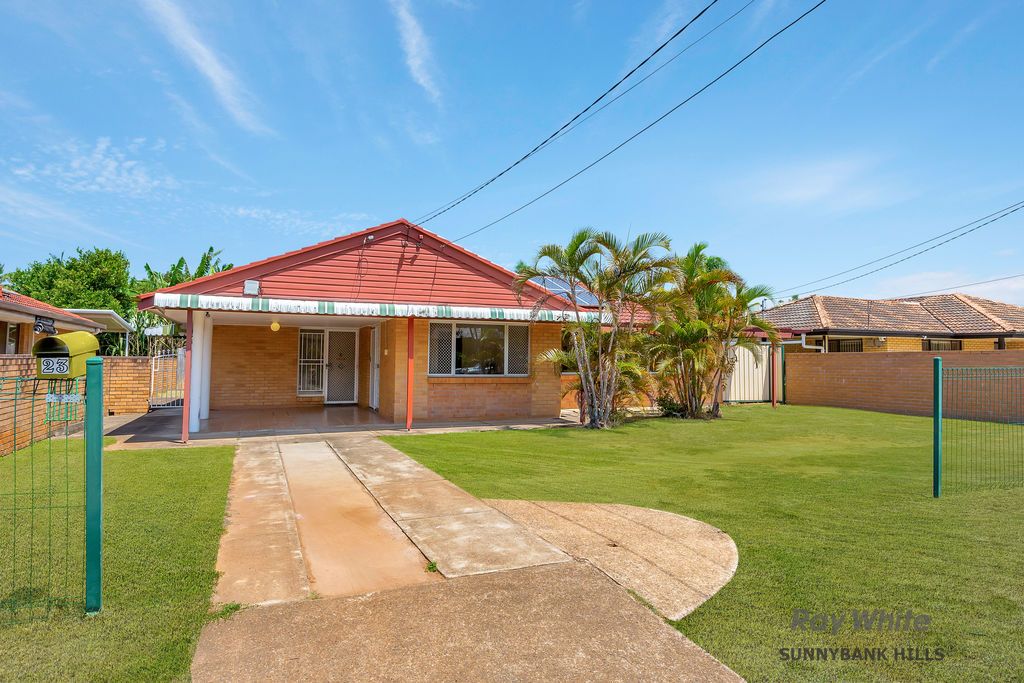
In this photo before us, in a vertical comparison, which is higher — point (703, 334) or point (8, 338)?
point (703, 334)

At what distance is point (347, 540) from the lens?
17.7 feet

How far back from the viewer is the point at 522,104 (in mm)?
14820

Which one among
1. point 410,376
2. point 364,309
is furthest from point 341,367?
point 364,309

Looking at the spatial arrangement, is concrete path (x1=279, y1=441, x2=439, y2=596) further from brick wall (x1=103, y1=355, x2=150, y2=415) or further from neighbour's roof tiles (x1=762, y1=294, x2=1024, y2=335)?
neighbour's roof tiles (x1=762, y1=294, x2=1024, y2=335)

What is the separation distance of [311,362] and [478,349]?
678 centimetres

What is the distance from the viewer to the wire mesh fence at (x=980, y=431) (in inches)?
310

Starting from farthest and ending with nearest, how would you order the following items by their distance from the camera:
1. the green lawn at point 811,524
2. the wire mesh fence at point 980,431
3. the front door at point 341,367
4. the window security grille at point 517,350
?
the front door at point 341,367 < the window security grille at point 517,350 < the wire mesh fence at point 980,431 < the green lawn at point 811,524

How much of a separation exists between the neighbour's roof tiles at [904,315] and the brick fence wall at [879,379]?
3.64 metres

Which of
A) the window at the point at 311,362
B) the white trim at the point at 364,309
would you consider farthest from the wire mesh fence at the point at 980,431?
the window at the point at 311,362

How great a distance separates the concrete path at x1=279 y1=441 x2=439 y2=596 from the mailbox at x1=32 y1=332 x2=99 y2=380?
7.52 feet

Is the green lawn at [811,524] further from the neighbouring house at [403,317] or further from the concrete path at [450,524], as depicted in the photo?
the neighbouring house at [403,317]

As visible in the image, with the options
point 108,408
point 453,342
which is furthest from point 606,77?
point 108,408

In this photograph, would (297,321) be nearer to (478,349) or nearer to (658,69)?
(478,349)

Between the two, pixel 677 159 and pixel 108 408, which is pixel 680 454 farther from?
pixel 108 408
